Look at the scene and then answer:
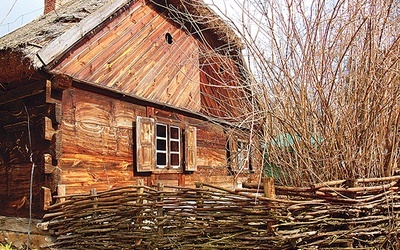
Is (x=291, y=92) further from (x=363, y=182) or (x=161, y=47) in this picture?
(x=161, y=47)

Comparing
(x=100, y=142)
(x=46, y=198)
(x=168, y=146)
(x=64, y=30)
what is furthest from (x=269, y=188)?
(x=168, y=146)

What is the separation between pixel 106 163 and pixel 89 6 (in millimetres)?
2447

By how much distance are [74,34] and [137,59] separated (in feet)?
5.59

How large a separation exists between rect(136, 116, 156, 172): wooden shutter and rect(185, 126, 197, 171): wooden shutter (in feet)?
3.30

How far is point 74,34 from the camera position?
5.17 meters

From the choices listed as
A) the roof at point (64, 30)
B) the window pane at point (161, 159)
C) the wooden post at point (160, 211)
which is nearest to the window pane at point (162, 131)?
the window pane at point (161, 159)

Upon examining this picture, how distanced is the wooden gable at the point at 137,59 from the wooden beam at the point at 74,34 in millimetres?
238

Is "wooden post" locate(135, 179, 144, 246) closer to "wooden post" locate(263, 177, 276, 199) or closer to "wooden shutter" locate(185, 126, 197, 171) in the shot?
"wooden post" locate(263, 177, 276, 199)

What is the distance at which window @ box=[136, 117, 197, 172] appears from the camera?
6.22m

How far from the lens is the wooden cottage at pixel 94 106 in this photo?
5.00m

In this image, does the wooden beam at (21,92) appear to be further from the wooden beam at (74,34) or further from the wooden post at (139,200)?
the wooden post at (139,200)

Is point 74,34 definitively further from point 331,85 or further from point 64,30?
point 331,85

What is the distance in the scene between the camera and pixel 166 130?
23.2 ft

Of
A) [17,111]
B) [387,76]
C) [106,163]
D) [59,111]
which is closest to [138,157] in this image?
[106,163]
